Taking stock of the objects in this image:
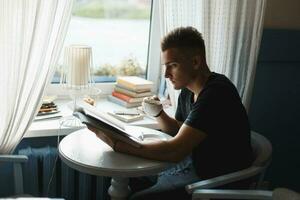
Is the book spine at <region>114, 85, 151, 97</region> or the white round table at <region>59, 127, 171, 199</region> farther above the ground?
the book spine at <region>114, 85, 151, 97</region>

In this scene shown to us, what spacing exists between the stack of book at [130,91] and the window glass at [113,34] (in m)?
0.13

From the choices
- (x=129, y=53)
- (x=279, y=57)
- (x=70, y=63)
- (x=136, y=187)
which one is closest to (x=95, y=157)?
(x=136, y=187)

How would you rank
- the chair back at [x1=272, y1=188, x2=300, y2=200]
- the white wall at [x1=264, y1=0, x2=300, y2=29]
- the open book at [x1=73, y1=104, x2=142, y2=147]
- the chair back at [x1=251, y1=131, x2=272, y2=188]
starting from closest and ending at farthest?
the chair back at [x1=272, y1=188, x2=300, y2=200]
the open book at [x1=73, y1=104, x2=142, y2=147]
the chair back at [x1=251, y1=131, x2=272, y2=188]
the white wall at [x1=264, y1=0, x2=300, y2=29]

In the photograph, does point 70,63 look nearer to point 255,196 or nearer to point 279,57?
point 255,196

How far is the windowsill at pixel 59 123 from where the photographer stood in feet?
5.94

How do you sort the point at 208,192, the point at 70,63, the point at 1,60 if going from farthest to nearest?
the point at 70,63
the point at 1,60
the point at 208,192

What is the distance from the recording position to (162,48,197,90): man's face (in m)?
1.64

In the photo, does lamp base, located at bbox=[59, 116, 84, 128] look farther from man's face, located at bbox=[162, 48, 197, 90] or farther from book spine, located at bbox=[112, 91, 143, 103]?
man's face, located at bbox=[162, 48, 197, 90]

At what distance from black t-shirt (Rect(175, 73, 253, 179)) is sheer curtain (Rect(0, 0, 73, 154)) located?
0.68m

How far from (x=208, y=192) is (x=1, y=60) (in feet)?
3.28

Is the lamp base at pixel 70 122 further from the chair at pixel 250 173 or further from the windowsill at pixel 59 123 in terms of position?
the chair at pixel 250 173

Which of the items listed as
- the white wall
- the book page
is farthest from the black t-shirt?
the white wall

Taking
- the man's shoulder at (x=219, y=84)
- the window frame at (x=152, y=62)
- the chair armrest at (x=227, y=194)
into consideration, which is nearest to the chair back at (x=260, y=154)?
the chair armrest at (x=227, y=194)

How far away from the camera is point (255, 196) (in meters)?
1.42
